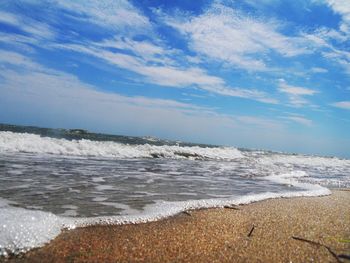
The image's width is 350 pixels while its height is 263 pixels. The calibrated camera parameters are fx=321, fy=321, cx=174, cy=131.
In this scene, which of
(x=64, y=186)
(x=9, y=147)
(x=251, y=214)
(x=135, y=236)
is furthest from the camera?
(x=9, y=147)

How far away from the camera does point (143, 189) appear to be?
20.2ft

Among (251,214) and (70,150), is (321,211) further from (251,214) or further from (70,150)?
(70,150)

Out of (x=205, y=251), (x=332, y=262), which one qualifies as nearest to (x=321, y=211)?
(x=332, y=262)

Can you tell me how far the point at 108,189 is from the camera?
19.4 feet

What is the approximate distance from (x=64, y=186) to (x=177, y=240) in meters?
3.26

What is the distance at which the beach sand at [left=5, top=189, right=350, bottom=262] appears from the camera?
2.88 meters

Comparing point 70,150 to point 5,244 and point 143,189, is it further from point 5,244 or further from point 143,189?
point 5,244

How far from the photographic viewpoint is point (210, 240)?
3.37 m

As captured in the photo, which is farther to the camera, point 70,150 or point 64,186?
point 70,150

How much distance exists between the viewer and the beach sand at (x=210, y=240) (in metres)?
2.88

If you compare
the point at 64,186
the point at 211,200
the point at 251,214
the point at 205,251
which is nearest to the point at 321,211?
the point at 251,214

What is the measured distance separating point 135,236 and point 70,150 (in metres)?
10.8

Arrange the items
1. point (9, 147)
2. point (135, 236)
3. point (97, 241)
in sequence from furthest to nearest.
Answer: point (9, 147) → point (135, 236) → point (97, 241)

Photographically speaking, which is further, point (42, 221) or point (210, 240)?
point (42, 221)
